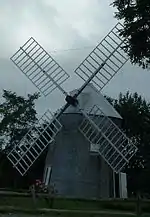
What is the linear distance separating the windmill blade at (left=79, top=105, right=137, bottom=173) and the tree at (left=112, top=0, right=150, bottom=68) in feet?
53.8

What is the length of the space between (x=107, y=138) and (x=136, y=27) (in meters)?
17.8

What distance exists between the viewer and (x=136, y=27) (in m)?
16.5

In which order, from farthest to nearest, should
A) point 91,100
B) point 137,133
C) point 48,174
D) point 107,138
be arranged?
point 137,133 < point 91,100 < point 48,174 < point 107,138

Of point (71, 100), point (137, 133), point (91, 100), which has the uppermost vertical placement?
point (137, 133)

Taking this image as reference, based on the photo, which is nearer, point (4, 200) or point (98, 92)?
point (4, 200)

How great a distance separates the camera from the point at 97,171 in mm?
35531

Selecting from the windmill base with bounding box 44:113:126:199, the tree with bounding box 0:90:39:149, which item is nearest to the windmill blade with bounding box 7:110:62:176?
the windmill base with bounding box 44:113:126:199

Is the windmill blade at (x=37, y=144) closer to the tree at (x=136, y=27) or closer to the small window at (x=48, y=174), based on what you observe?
the small window at (x=48, y=174)

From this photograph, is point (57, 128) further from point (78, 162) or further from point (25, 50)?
point (25, 50)

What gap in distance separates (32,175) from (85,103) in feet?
45.1

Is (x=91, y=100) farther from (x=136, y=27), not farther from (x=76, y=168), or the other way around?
(x=136, y=27)

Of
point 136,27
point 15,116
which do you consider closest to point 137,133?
point 15,116

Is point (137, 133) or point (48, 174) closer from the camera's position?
point (48, 174)

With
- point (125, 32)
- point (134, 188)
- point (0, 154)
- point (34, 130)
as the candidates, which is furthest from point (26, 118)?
point (125, 32)
